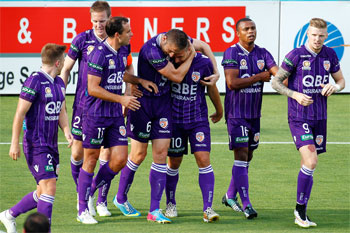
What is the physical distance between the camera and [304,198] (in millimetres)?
8281

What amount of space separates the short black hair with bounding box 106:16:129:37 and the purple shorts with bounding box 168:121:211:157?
1.24 m

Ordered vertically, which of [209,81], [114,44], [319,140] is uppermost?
[114,44]

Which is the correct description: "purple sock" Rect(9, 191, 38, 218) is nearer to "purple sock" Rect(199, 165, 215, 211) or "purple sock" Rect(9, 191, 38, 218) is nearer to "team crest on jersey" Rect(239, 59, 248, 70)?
"purple sock" Rect(199, 165, 215, 211)

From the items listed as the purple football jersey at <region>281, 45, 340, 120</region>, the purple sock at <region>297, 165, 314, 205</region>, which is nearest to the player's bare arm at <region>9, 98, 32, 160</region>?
the purple football jersey at <region>281, 45, 340, 120</region>

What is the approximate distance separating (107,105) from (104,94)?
0.69ft

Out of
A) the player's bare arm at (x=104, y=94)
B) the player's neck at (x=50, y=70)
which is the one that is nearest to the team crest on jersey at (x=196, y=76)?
the player's bare arm at (x=104, y=94)

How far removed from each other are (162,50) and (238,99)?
113 centimetres

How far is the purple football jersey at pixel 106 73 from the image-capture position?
8.06 metres

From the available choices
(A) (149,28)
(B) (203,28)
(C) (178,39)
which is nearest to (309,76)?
(C) (178,39)

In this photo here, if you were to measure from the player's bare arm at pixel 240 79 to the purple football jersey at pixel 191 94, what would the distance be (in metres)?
0.30

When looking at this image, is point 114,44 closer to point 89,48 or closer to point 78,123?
point 89,48

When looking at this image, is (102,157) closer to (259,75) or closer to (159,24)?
(259,75)

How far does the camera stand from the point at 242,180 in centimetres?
875

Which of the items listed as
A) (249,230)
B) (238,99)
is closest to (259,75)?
(238,99)
